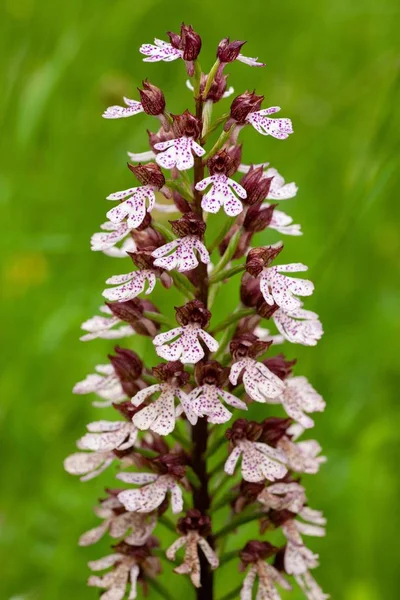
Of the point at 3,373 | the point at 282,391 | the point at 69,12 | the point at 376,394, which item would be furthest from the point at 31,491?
the point at 69,12

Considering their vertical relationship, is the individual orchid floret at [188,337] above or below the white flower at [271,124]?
below

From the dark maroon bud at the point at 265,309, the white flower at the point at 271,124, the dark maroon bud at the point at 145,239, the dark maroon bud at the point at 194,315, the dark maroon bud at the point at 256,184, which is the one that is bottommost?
the dark maroon bud at the point at 194,315

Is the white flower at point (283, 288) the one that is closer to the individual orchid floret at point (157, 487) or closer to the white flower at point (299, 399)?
the white flower at point (299, 399)

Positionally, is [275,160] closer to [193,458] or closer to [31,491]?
[31,491]

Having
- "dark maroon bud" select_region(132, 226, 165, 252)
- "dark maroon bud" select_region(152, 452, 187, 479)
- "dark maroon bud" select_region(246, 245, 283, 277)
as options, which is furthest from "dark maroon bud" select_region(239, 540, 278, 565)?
"dark maroon bud" select_region(132, 226, 165, 252)

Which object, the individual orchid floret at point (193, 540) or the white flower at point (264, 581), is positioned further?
the white flower at point (264, 581)

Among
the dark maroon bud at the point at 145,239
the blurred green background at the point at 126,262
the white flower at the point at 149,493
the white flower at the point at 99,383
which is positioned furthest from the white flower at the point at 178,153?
the blurred green background at the point at 126,262
